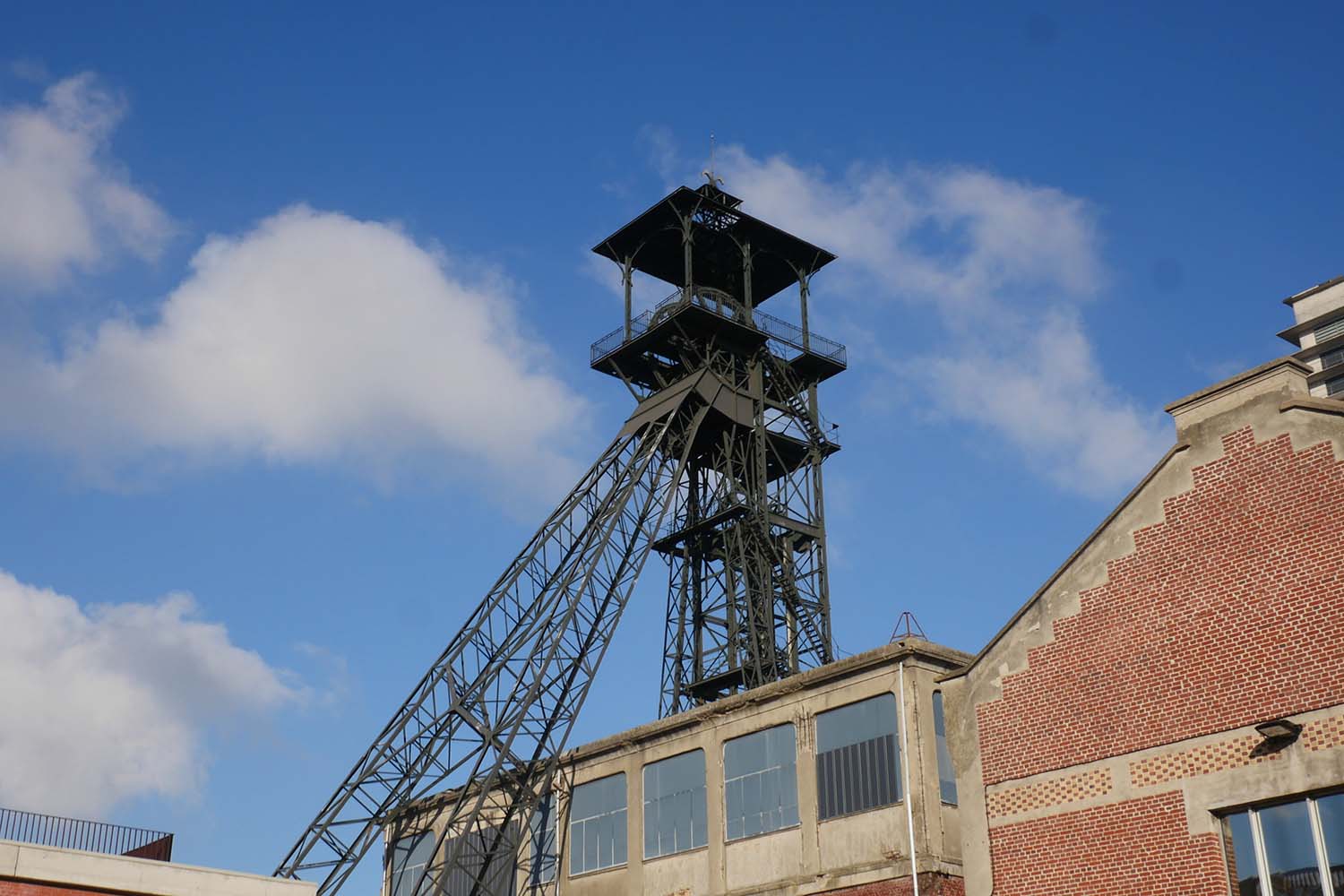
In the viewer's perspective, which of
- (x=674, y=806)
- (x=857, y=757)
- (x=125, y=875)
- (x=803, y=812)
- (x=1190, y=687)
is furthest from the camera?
(x=674, y=806)

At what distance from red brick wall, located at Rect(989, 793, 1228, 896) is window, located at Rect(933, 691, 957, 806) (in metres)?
2.65

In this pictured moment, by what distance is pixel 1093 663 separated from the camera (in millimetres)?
20203

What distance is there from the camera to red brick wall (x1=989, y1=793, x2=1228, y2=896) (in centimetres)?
1831

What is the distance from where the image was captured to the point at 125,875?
22.4 m

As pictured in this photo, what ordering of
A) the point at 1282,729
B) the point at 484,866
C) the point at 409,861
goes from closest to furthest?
1. the point at 1282,729
2. the point at 484,866
3. the point at 409,861

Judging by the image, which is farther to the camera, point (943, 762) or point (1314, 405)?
point (943, 762)

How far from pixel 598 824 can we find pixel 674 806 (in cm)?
267

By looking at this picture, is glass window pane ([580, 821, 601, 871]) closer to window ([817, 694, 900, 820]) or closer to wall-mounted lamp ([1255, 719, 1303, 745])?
window ([817, 694, 900, 820])

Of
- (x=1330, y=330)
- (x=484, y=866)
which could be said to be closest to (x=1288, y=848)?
(x=484, y=866)

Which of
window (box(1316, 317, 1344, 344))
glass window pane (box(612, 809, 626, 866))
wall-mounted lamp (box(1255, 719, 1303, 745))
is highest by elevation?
window (box(1316, 317, 1344, 344))

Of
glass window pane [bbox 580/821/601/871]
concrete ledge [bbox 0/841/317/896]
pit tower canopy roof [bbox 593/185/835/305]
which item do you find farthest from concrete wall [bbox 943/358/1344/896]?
pit tower canopy roof [bbox 593/185/835/305]

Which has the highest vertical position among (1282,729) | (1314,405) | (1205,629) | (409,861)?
(1314,405)

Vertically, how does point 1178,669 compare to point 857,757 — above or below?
below

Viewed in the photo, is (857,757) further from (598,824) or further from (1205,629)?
(598,824)
